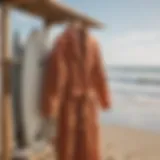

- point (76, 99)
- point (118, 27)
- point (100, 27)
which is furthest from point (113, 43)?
point (76, 99)

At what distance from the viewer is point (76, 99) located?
6.24ft

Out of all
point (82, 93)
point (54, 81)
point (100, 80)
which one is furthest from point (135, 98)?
point (54, 81)

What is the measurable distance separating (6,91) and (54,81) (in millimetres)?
234

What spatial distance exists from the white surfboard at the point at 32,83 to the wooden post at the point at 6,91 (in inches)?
2.9

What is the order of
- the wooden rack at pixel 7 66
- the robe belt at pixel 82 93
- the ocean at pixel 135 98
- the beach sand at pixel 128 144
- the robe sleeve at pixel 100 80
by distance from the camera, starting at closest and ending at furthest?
the wooden rack at pixel 7 66, the robe belt at pixel 82 93, the robe sleeve at pixel 100 80, the beach sand at pixel 128 144, the ocean at pixel 135 98

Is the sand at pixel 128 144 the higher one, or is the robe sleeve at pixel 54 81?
the robe sleeve at pixel 54 81

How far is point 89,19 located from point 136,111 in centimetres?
326

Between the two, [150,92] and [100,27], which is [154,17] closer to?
[150,92]

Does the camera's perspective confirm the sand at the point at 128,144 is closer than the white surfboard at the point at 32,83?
No

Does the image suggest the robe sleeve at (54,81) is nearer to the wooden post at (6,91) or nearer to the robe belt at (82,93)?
the robe belt at (82,93)

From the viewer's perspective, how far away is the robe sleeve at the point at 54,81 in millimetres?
1789

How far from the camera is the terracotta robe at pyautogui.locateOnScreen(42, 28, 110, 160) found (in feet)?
5.96

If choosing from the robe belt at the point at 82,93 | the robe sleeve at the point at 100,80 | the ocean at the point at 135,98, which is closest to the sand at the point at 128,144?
the ocean at the point at 135,98

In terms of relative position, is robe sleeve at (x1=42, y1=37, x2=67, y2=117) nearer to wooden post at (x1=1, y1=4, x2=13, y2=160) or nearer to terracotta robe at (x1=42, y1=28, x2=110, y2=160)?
terracotta robe at (x1=42, y1=28, x2=110, y2=160)
